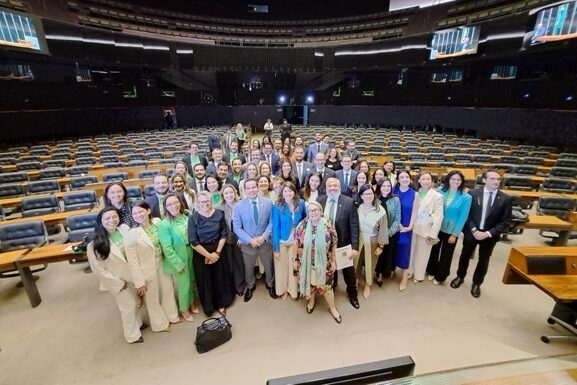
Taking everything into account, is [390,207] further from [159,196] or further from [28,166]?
[28,166]

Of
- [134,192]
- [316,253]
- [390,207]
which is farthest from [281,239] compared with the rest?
[134,192]

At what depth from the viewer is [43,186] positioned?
21.4 ft

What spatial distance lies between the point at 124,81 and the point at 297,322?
68.3 ft

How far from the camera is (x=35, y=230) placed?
4.33 meters

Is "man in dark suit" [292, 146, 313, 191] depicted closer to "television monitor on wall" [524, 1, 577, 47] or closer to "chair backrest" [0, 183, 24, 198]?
"chair backrest" [0, 183, 24, 198]

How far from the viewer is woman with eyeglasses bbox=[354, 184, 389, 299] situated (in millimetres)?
3475

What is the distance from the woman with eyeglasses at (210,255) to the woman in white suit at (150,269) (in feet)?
1.24

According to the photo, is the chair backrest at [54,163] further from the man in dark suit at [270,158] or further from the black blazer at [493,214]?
the black blazer at [493,214]

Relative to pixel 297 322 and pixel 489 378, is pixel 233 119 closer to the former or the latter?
pixel 297 322

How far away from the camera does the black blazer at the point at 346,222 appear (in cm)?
334

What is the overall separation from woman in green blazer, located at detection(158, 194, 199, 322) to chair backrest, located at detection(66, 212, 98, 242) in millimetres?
2228

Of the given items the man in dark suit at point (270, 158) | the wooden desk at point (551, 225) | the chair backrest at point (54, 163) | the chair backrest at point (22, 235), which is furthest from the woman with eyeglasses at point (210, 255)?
the chair backrest at point (54, 163)

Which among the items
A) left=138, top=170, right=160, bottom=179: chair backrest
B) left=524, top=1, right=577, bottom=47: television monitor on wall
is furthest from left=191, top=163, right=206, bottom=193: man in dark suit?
left=524, top=1, right=577, bottom=47: television monitor on wall

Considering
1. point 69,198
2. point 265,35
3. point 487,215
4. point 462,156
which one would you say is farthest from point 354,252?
point 265,35
